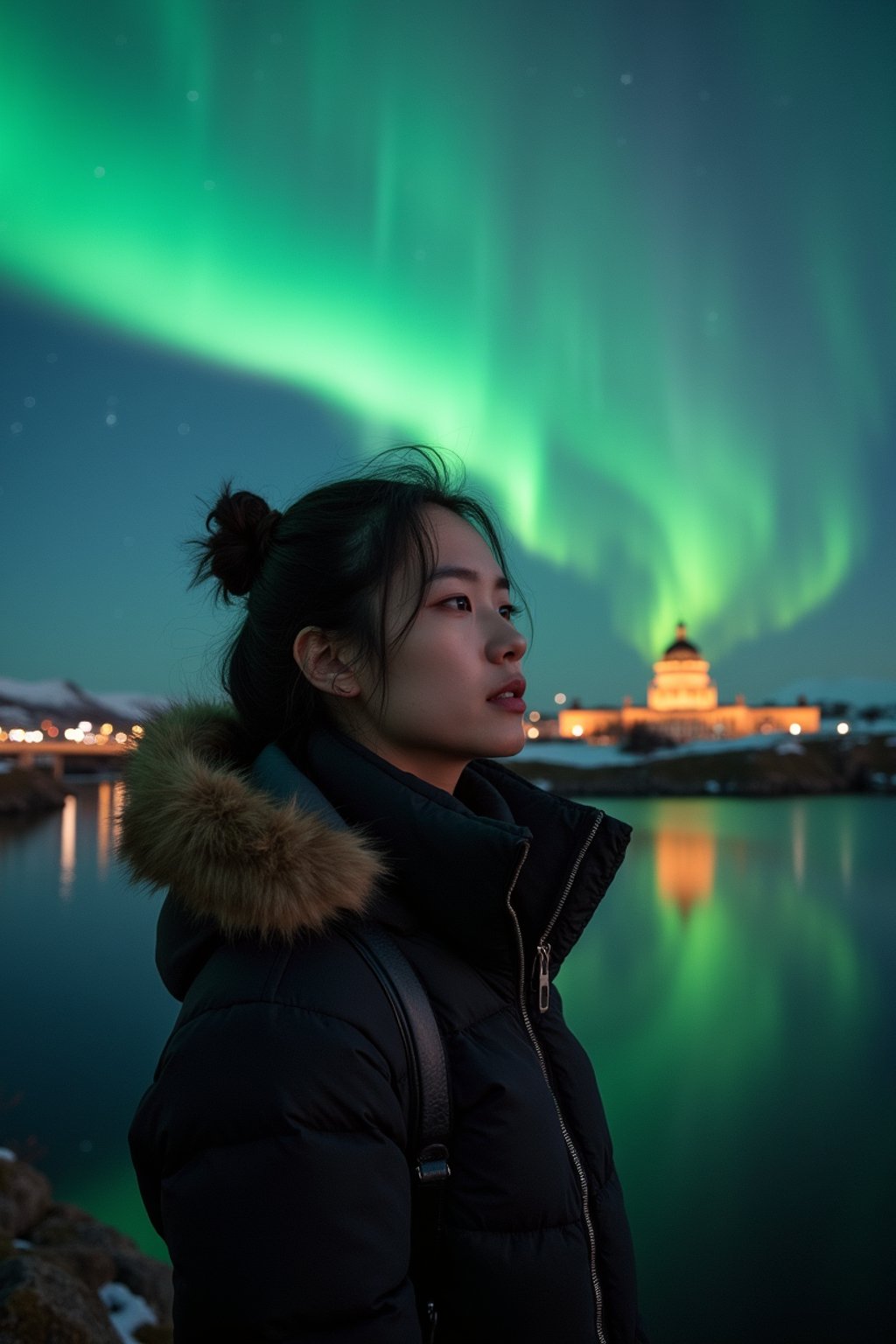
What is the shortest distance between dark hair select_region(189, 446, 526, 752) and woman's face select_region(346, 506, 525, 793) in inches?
1.3

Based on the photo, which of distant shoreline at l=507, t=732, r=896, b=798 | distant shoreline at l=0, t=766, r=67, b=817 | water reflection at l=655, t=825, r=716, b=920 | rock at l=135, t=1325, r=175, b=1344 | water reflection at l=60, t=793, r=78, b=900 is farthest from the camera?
distant shoreline at l=507, t=732, r=896, b=798

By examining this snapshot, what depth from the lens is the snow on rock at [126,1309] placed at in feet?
13.9

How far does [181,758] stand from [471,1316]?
1.08m

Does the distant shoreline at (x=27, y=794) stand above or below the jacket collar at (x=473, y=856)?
below

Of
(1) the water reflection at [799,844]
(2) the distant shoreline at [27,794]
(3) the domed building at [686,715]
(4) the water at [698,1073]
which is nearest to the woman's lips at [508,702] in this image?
(4) the water at [698,1073]

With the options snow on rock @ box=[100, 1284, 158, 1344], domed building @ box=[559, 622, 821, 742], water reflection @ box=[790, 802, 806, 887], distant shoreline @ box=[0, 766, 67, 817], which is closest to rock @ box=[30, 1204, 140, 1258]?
snow on rock @ box=[100, 1284, 158, 1344]

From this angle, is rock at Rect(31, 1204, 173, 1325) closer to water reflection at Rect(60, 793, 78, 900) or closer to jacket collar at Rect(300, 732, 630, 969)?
jacket collar at Rect(300, 732, 630, 969)

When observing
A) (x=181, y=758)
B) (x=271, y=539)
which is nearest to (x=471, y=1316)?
(x=181, y=758)

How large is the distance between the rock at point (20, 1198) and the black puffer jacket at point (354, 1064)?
4982mm

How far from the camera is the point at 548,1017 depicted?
174cm

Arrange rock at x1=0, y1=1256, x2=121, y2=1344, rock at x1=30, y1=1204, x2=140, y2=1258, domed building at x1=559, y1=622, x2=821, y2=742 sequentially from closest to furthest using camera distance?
rock at x1=0, y1=1256, x2=121, y2=1344 < rock at x1=30, y1=1204, x2=140, y2=1258 < domed building at x1=559, y1=622, x2=821, y2=742

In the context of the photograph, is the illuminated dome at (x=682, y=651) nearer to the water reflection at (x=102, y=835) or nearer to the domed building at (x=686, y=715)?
the domed building at (x=686, y=715)

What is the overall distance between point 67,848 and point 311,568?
93.6ft

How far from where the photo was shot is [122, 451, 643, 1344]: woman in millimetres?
1249
